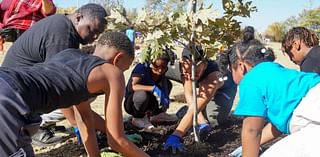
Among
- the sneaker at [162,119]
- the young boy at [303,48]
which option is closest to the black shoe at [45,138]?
the sneaker at [162,119]

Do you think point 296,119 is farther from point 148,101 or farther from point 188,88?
point 148,101

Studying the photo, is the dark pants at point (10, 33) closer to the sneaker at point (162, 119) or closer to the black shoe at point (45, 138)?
the black shoe at point (45, 138)

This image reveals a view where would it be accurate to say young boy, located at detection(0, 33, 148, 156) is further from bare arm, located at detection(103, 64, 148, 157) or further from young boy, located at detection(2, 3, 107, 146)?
young boy, located at detection(2, 3, 107, 146)

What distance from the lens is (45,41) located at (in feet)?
12.5

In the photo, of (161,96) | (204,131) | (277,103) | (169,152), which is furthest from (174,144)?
(277,103)

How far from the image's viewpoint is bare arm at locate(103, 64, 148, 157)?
281 cm

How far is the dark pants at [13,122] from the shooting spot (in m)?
2.39

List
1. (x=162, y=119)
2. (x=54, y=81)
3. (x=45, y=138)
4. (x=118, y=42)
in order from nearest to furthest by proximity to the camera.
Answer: (x=54, y=81)
(x=118, y=42)
(x=45, y=138)
(x=162, y=119)

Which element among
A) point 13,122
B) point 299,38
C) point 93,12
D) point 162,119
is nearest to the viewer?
point 13,122

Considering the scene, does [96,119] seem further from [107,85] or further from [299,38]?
[299,38]

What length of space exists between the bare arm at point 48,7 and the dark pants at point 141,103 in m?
1.18

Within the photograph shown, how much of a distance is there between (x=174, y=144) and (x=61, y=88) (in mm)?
1961

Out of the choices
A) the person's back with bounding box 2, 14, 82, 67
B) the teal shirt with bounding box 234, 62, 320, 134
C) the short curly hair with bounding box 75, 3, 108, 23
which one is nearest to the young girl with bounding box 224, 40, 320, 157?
the teal shirt with bounding box 234, 62, 320, 134

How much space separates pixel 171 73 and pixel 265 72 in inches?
116
